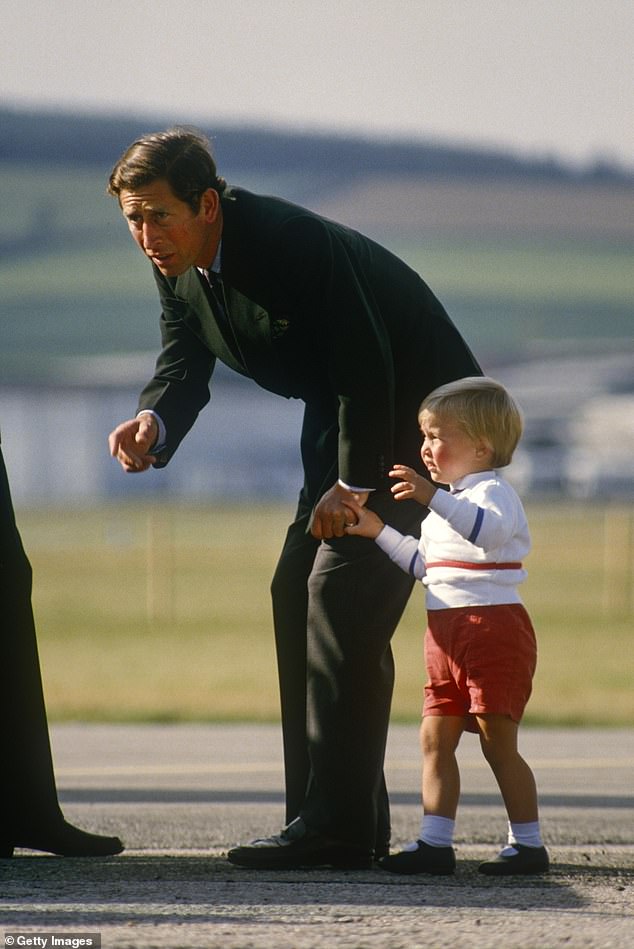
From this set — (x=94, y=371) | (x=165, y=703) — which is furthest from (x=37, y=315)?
(x=165, y=703)

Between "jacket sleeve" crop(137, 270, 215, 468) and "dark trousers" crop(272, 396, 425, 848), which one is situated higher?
"jacket sleeve" crop(137, 270, 215, 468)

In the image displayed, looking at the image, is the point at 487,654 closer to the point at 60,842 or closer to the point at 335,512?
the point at 335,512

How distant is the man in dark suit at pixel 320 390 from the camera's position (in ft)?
12.5

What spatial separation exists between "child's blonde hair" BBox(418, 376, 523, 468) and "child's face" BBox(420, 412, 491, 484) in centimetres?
1

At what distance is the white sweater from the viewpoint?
3.64m

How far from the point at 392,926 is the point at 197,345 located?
173 centimetres

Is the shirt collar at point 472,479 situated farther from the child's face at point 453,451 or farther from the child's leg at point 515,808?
the child's leg at point 515,808

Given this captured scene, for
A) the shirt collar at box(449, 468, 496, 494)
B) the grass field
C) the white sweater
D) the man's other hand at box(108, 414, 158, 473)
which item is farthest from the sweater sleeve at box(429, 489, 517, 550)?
the grass field

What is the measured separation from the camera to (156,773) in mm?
6516

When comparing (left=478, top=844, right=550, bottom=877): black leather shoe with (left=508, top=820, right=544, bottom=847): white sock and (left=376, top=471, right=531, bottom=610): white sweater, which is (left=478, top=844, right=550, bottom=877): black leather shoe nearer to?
(left=508, top=820, right=544, bottom=847): white sock

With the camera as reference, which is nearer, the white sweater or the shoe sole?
the white sweater

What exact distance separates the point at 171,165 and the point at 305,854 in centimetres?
162

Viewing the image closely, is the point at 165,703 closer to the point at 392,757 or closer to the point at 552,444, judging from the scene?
the point at 392,757

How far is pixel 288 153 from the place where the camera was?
2388 cm
